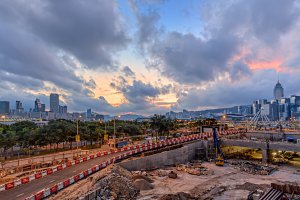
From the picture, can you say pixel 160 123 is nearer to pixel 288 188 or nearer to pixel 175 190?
pixel 175 190

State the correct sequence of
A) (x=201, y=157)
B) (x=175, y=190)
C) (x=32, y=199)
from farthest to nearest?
(x=201, y=157), (x=175, y=190), (x=32, y=199)

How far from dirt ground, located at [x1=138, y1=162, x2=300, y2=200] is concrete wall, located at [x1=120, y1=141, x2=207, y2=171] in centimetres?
477

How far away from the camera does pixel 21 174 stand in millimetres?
37938

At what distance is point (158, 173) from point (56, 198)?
2454 centimetres

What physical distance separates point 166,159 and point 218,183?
15.3 m

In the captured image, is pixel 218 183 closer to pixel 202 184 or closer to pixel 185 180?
pixel 202 184

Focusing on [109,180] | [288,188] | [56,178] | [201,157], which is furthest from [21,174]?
[201,157]

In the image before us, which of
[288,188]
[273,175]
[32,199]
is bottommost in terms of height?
[273,175]

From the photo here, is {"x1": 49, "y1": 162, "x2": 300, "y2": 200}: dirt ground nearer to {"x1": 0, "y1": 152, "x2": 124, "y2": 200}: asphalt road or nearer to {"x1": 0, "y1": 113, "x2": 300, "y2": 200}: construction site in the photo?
{"x1": 0, "y1": 113, "x2": 300, "y2": 200}: construction site

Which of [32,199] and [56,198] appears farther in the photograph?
[56,198]

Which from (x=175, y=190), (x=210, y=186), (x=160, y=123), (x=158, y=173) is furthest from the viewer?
(x=160, y=123)

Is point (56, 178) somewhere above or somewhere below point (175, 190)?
above

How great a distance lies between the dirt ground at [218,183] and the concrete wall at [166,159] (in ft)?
15.6

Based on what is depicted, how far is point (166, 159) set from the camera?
54.9 meters
